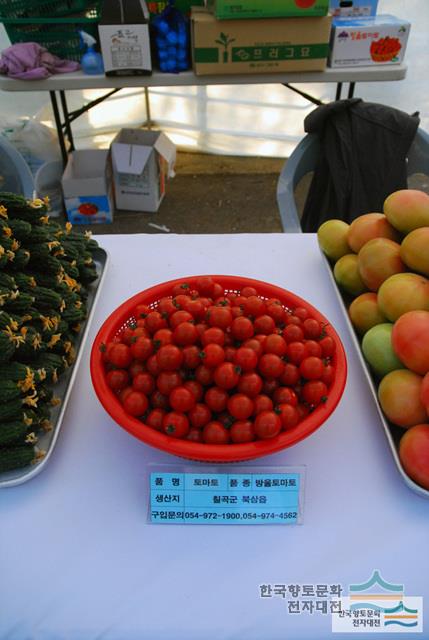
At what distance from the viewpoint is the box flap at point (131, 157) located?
239cm

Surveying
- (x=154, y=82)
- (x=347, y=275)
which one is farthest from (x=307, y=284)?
(x=154, y=82)

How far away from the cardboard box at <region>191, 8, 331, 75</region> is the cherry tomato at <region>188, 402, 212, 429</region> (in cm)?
173

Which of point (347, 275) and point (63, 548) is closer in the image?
point (63, 548)

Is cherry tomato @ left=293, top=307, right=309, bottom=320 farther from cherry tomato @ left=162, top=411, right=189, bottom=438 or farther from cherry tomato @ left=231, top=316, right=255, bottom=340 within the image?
cherry tomato @ left=162, top=411, right=189, bottom=438

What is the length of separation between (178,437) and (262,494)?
0.12m

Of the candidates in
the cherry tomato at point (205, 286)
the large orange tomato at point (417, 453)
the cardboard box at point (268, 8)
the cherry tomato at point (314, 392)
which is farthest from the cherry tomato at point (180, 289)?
the cardboard box at point (268, 8)

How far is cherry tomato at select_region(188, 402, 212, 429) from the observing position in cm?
58

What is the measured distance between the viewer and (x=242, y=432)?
57cm

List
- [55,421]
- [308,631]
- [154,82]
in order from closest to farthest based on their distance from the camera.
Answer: [308,631]
[55,421]
[154,82]

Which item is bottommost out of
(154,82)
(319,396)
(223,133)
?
(223,133)

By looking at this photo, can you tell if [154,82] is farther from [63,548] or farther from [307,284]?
[63,548]

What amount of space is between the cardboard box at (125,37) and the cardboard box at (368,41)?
74cm

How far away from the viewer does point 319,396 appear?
0.60 metres

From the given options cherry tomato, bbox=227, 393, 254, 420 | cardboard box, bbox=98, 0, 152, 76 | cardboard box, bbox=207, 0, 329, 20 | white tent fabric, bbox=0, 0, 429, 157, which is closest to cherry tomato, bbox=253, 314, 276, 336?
cherry tomato, bbox=227, 393, 254, 420
